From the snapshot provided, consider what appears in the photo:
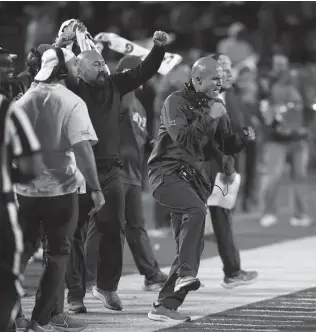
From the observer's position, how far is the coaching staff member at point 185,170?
9.49m

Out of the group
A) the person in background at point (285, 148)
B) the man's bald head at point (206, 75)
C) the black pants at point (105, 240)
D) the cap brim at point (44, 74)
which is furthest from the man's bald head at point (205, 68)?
the person in background at point (285, 148)

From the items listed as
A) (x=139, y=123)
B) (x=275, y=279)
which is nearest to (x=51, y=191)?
(x=139, y=123)

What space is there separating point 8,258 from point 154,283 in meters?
4.29

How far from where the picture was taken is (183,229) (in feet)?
31.5

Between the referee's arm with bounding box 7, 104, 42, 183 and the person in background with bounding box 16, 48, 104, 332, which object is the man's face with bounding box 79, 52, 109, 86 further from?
the referee's arm with bounding box 7, 104, 42, 183

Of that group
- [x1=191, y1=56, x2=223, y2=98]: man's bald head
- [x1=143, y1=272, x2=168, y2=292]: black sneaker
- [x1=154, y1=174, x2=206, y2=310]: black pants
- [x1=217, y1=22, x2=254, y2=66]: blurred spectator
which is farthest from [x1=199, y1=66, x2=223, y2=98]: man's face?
[x1=217, y1=22, x2=254, y2=66]: blurred spectator

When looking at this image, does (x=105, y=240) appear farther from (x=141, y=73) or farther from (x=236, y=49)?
(x=236, y=49)

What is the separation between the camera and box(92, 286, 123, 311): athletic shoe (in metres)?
Result: 10.2

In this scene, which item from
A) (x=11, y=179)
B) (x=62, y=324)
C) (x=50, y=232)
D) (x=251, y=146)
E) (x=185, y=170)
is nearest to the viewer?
(x=11, y=179)

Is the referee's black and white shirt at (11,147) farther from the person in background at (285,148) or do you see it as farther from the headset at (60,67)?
the person in background at (285,148)

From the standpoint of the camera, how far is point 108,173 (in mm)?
10055

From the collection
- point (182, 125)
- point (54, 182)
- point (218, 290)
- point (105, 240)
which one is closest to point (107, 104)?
point (182, 125)

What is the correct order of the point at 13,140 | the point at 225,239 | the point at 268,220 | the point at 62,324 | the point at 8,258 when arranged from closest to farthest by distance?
the point at 13,140, the point at 8,258, the point at 62,324, the point at 225,239, the point at 268,220

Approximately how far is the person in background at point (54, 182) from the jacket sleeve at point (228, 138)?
5.43 feet
